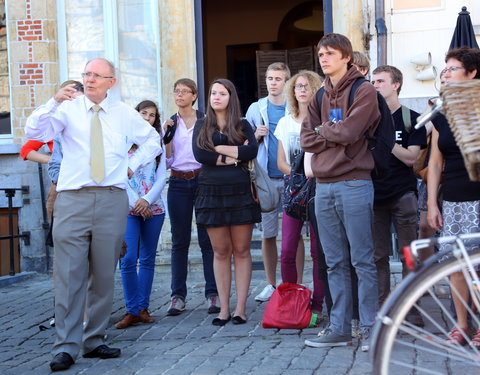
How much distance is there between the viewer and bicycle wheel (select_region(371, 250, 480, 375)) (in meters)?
3.70

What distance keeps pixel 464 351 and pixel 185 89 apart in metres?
4.46

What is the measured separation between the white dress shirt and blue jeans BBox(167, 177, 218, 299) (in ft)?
4.90

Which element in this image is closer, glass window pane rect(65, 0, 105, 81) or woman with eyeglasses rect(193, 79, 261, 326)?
woman with eyeglasses rect(193, 79, 261, 326)

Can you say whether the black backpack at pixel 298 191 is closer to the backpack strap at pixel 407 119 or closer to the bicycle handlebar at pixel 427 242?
the backpack strap at pixel 407 119

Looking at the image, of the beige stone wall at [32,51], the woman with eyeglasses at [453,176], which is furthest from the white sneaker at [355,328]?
the beige stone wall at [32,51]

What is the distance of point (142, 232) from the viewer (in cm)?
751

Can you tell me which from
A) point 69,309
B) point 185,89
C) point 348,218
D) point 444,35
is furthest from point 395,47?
point 69,309

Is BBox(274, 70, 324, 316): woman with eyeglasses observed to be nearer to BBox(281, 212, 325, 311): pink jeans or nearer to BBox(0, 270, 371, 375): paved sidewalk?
BBox(281, 212, 325, 311): pink jeans

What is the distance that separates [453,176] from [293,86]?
6.17ft

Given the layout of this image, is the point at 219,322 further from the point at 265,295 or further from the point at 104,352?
the point at 104,352

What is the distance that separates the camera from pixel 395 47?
33.3 feet

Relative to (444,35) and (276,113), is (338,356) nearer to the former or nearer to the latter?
(276,113)

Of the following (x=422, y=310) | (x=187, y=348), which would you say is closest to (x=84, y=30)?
(x=187, y=348)

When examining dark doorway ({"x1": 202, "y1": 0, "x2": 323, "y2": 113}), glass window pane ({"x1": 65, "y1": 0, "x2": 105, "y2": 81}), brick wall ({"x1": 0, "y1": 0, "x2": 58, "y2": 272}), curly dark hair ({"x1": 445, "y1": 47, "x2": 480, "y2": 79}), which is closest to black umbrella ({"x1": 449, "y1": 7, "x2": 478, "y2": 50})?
curly dark hair ({"x1": 445, "y1": 47, "x2": 480, "y2": 79})
